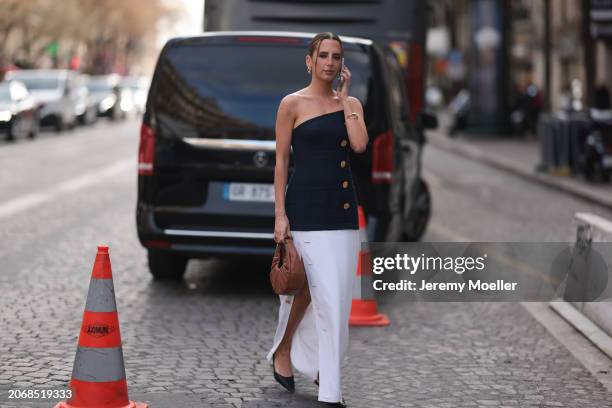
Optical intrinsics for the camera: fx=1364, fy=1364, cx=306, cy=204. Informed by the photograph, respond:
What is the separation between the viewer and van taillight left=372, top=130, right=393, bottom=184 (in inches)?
352

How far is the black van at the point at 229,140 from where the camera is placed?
8.96 m

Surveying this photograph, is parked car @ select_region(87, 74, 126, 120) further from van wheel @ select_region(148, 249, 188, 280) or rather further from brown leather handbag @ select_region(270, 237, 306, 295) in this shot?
brown leather handbag @ select_region(270, 237, 306, 295)

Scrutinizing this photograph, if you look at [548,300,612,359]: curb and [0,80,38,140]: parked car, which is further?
[0,80,38,140]: parked car

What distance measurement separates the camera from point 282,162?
5.93 m

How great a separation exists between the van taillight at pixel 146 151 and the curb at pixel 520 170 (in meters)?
9.34

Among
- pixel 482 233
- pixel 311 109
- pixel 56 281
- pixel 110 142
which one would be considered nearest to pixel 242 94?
pixel 56 281

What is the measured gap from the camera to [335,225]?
5.93 m

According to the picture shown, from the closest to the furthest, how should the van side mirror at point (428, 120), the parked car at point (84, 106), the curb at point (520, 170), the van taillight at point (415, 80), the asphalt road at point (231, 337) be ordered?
1. the asphalt road at point (231, 337)
2. the van side mirror at point (428, 120)
3. the van taillight at point (415, 80)
4. the curb at point (520, 170)
5. the parked car at point (84, 106)

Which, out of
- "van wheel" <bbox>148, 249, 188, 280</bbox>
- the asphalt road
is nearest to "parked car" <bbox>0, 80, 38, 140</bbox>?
the asphalt road

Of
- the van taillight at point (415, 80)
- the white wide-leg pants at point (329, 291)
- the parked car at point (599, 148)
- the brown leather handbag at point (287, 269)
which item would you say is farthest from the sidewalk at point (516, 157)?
the brown leather handbag at point (287, 269)

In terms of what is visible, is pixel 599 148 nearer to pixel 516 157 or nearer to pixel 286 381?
pixel 516 157

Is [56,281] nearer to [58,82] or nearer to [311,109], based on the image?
[311,109]

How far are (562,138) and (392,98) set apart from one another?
43.0 feet

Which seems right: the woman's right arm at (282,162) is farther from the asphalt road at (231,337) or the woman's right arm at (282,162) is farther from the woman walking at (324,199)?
the asphalt road at (231,337)
